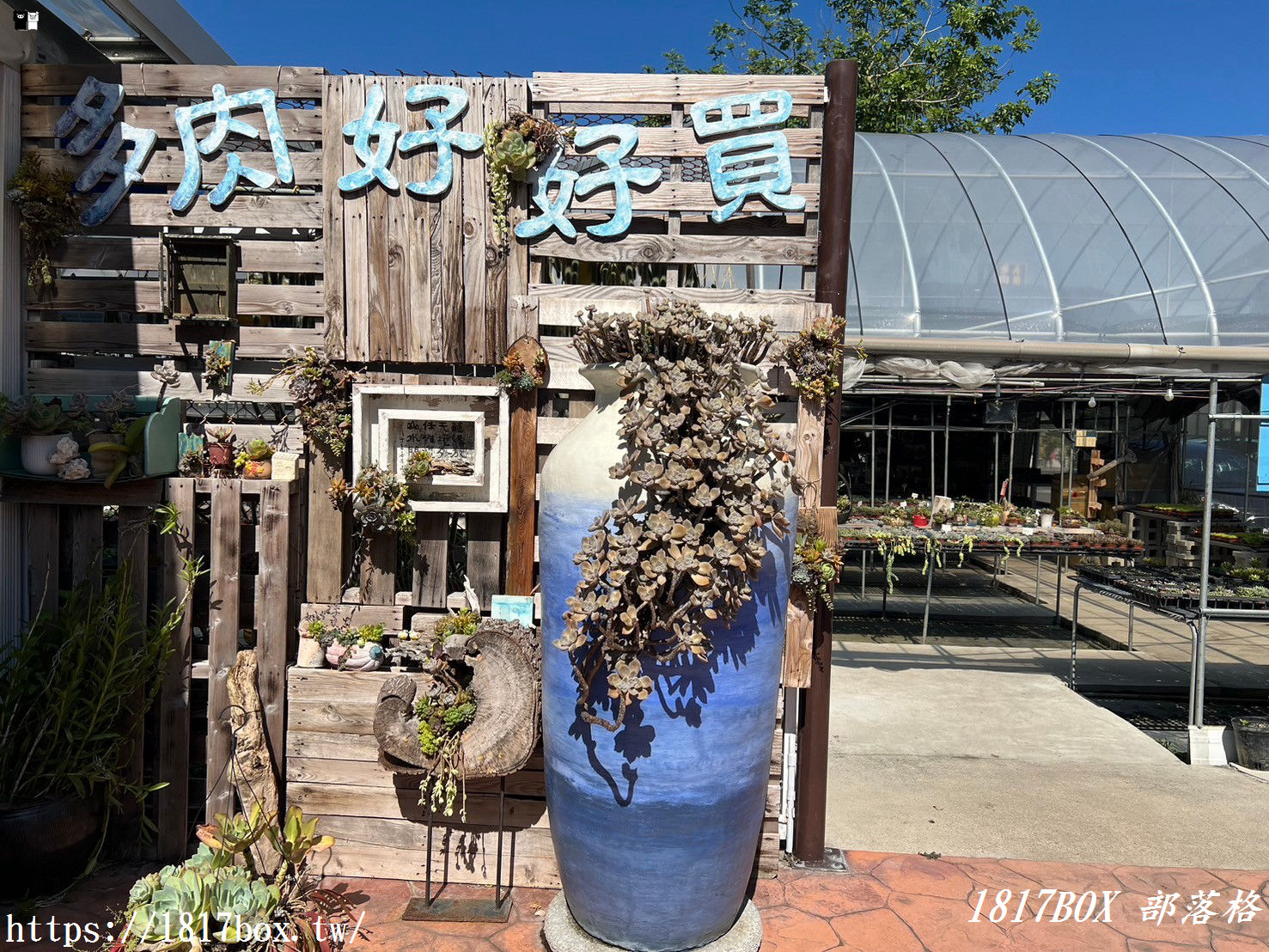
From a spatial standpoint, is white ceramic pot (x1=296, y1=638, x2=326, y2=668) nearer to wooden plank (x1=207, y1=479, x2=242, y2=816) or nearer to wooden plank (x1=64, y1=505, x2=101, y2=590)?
wooden plank (x1=207, y1=479, x2=242, y2=816)

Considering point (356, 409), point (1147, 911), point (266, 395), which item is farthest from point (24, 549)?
point (1147, 911)

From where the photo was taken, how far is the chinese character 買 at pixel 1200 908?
2949mm

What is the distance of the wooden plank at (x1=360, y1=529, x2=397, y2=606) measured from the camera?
3268mm

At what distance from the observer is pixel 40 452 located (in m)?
3.10

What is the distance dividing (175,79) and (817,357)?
2.86 meters

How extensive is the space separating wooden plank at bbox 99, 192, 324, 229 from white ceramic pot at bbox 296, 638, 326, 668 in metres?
1.71

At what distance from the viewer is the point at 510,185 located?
319 centimetres

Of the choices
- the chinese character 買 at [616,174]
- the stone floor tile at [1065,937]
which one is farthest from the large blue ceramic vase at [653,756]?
the stone floor tile at [1065,937]

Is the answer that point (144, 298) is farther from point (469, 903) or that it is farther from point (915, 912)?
point (915, 912)

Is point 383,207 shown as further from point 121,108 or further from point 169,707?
point 169,707

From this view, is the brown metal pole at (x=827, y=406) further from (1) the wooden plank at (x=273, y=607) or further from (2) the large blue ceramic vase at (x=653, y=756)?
(1) the wooden plank at (x=273, y=607)

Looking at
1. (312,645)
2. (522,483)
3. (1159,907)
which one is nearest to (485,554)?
(522,483)

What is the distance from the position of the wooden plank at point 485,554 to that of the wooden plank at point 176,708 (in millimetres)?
1129

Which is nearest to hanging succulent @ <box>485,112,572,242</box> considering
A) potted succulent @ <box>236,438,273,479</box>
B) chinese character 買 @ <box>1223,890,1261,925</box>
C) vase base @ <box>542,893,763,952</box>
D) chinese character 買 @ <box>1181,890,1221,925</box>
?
potted succulent @ <box>236,438,273,479</box>
